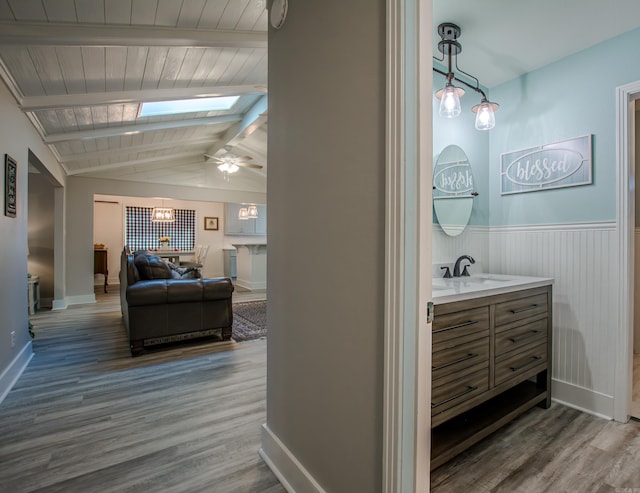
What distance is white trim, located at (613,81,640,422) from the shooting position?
6.66ft

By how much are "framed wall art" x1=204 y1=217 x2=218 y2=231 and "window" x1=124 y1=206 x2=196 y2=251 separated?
357 mm

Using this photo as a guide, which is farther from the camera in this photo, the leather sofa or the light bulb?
the leather sofa

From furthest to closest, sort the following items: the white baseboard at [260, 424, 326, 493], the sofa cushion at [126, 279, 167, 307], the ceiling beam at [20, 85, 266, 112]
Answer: the sofa cushion at [126, 279, 167, 307] < the ceiling beam at [20, 85, 266, 112] < the white baseboard at [260, 424, 326, 493]

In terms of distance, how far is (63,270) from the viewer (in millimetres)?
5629

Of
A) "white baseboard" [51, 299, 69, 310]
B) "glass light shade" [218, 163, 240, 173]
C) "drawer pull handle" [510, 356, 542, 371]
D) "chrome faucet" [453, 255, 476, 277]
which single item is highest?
"glass light shade" [218, 163, 240, 173]

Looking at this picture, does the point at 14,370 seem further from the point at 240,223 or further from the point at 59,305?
the point at 240,223

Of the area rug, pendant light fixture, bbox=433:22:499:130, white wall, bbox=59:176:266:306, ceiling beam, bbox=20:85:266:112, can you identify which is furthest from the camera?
white wall, bbox=59:176:266:306

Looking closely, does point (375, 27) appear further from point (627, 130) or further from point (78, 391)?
point (78, 391)

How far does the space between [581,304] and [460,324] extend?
1370 millimetres

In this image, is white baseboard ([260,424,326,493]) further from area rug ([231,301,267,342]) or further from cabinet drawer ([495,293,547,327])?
area rug ([231,301,267,342])

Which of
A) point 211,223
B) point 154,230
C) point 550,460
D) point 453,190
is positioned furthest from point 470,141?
point 154,230

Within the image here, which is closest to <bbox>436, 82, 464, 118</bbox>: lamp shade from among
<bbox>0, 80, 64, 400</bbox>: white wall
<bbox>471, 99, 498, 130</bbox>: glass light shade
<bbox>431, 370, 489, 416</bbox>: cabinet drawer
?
<bbox>471, 99, 498, 130</bbox>: glass light shade

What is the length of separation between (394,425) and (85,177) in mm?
7107

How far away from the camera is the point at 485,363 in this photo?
1694mm
